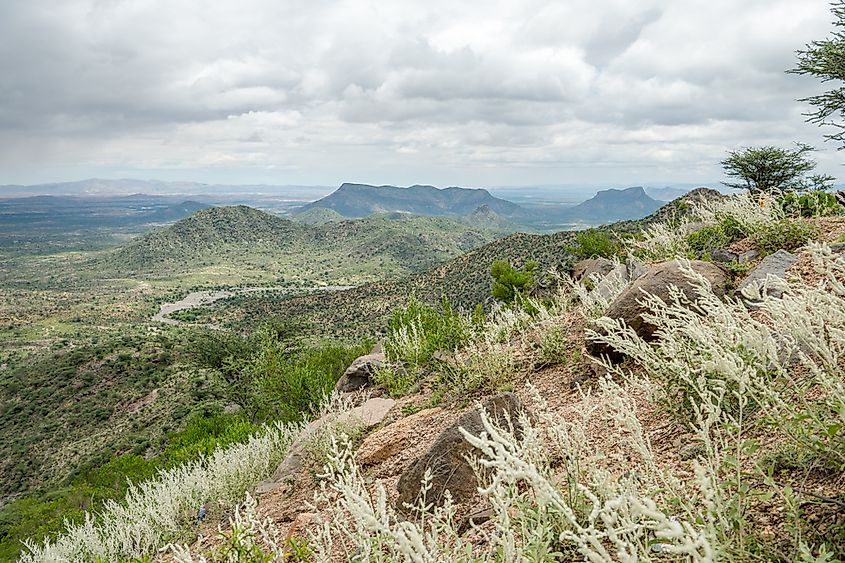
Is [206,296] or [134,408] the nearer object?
[134,408]

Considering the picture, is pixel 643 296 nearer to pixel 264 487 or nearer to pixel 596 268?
pixel 264 487

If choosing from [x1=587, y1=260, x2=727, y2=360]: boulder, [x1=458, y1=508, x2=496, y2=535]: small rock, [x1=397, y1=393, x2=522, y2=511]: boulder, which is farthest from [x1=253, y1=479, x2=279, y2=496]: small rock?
[x1=587, y1=260, x2=727, y2=360]: boulder

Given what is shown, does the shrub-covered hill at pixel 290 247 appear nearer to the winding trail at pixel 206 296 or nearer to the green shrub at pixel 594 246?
the winding trail at pixel 206 296

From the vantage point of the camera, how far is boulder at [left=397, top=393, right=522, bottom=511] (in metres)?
3.91

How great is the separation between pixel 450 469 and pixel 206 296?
131 m

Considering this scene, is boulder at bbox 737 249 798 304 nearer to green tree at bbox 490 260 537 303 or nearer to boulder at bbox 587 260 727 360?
boulder at bbox 587 260 727 360

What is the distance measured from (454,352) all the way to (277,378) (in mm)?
10351

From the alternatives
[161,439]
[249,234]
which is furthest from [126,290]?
[161,439]

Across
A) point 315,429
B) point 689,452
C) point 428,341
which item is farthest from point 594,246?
point 689,452

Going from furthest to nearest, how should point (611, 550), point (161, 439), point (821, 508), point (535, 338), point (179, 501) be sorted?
point (161, 439) < point (535, 338) < point (179, 501) < point (611, 550) < point (821, 508)

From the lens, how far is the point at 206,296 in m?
125

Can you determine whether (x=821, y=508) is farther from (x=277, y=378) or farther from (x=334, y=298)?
(x=334, y=298)

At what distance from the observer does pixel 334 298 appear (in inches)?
2788

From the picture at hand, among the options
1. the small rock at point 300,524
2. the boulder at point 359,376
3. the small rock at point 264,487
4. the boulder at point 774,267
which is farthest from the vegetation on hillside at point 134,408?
the boulder at point 774,267
